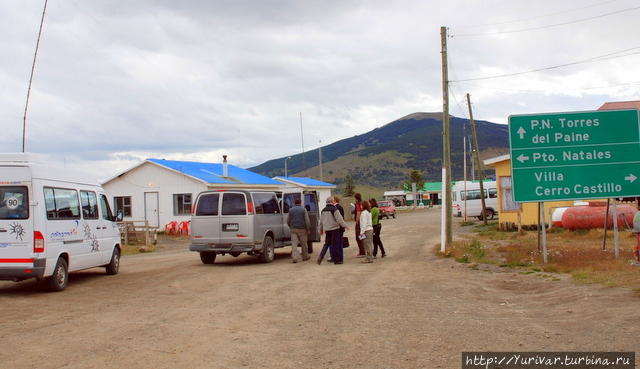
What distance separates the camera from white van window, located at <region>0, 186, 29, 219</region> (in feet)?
33.9

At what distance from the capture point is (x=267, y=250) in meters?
15.8

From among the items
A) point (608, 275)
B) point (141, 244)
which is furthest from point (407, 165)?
point (608, 275)

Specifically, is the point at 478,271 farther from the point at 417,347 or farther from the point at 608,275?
the point at 417,347

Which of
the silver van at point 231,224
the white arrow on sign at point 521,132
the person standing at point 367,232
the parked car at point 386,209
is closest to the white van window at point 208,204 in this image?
the silver van at point 231,224

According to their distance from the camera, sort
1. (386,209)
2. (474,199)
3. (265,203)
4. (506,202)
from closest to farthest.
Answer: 1. (265,203)
2. (506,202)
3. (474,199)
4. (386,209)

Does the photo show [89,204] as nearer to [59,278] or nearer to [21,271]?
[59,278]

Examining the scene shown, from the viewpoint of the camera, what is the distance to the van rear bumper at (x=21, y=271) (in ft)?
33.3

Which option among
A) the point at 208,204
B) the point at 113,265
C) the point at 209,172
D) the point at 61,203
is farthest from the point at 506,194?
the point at 61,203

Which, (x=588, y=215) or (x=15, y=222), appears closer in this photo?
(x=15, y=222)

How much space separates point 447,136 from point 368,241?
5.51 metres

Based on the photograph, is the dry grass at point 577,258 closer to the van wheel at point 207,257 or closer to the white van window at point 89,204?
the van wheel at point 207,257

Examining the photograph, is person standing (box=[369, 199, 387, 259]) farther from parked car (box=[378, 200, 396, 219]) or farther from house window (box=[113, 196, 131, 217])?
parked car (box=[378, 200, 396, 219])

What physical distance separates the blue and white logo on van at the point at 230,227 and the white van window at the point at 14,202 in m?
5.59

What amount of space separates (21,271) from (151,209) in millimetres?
22647
